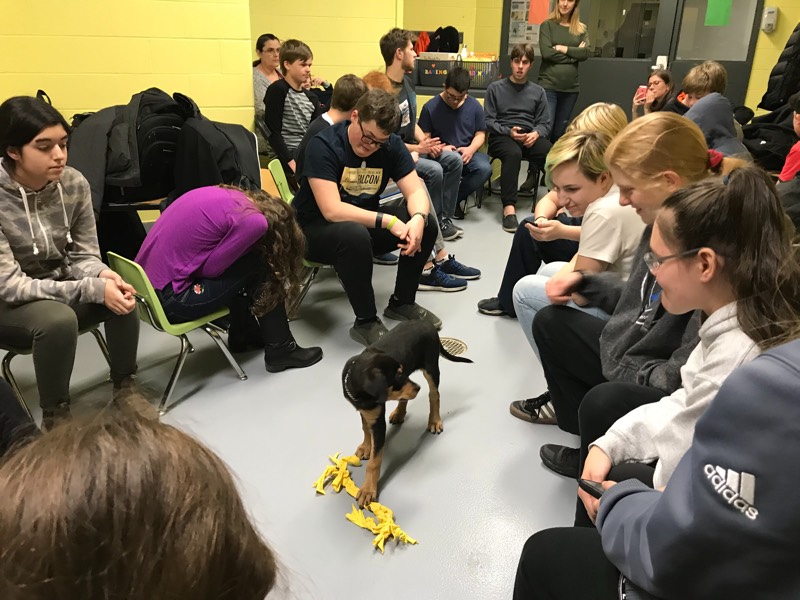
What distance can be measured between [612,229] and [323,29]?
13.1ft

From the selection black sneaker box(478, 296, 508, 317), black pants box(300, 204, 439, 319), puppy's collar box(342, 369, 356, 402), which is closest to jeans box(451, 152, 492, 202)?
black sneaker box(478, 296, 508, 317)

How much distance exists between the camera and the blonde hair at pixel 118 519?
54cm

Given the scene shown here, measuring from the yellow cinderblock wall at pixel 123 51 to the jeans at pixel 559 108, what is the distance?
280 cm

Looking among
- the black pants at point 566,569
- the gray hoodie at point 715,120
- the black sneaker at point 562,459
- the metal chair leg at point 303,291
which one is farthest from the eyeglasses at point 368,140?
the black pants at point 566,569

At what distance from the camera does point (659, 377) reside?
1.53 meters

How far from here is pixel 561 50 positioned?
208 inches

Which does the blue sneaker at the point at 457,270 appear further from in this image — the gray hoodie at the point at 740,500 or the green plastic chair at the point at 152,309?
the gray hoodie at the point at 740,500

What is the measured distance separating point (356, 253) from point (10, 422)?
1.62m

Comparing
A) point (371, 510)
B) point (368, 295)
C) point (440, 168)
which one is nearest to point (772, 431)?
point (371, 510)

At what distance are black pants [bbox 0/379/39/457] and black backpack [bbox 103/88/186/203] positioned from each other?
1800mm

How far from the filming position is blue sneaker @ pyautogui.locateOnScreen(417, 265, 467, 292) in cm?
356

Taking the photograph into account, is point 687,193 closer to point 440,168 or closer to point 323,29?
point 440,168

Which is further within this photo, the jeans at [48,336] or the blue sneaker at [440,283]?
the blue sneaker at [440,283]

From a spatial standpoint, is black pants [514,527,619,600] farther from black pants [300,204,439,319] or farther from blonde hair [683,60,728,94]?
blonde hair [683,60,728,94]
